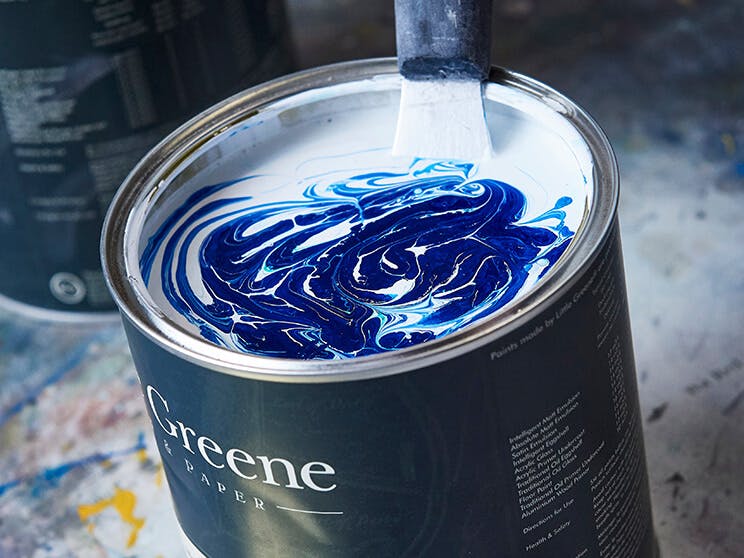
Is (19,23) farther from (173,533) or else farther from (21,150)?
(173,533)

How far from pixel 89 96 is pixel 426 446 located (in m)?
→ 0.61

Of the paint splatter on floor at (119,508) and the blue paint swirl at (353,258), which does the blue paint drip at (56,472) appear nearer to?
the paint splatter on floor at (119,508)

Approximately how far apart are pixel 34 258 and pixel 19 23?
28 cm

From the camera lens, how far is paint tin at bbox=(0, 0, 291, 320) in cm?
107

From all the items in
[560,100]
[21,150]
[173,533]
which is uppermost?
[560,100]

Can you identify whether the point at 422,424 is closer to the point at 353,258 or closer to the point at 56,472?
the point at 353,258

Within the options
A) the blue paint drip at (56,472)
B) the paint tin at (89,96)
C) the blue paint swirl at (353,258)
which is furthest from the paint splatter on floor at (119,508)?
the blue paint swirl at (353,258)

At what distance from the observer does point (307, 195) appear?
825 mm

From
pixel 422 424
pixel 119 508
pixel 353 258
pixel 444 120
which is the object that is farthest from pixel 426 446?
pixel 119 508

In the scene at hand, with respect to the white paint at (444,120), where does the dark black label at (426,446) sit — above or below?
below

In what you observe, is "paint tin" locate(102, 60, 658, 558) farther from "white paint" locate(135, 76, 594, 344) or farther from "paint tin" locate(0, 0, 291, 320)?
"paint tin" locate(0, 0, 291, 320)

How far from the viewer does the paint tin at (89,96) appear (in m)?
1.07

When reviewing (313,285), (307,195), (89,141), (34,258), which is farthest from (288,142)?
Answer: (34,258)

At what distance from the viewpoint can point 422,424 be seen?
648 mm
